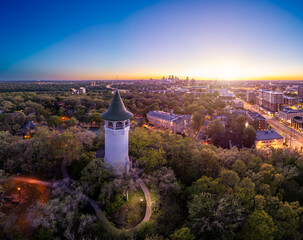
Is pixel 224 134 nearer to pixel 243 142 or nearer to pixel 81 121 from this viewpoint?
pixel 243 142

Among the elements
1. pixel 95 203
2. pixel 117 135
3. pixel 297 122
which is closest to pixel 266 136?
pixel 297 122

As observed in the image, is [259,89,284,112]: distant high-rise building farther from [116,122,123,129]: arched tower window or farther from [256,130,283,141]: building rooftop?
[116,122,123,129]: arched tower window

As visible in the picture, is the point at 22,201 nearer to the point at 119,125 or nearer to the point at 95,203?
the point at 95,203

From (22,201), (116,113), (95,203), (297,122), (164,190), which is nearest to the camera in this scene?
(22,201)

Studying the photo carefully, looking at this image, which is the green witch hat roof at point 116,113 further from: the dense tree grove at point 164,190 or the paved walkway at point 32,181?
the paved walkway at point 32,181

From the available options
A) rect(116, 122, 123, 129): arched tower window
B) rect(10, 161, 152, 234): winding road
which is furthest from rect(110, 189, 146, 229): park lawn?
rect(116, 122, 123, 129): arched tower window

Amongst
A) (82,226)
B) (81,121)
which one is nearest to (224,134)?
(81,121)

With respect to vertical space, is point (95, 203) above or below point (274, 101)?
below
